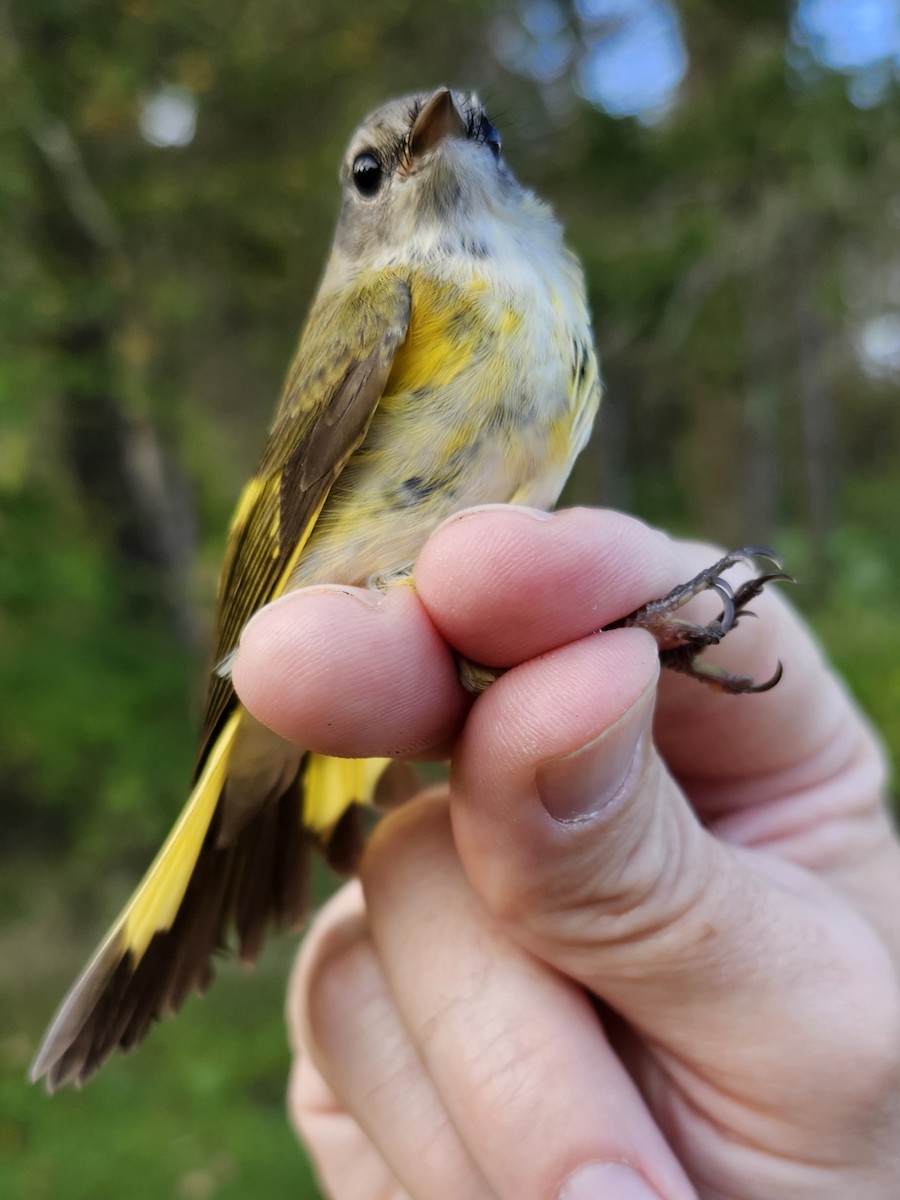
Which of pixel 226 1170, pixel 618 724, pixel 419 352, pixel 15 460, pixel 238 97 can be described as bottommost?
pixel 226 1170

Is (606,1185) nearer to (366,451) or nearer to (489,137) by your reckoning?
(366,451)

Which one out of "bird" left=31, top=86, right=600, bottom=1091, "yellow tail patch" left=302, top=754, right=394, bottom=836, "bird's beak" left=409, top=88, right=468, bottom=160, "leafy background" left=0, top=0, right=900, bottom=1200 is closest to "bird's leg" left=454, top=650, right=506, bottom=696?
"bird" left=31, top=86, right=600, bottom=1091

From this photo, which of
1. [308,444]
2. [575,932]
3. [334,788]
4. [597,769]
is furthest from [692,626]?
[334,788]

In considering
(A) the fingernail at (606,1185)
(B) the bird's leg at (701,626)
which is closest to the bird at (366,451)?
(B) the bird's leg at (701,626)

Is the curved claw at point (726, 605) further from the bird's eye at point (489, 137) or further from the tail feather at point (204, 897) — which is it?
the bird's eye at point (489, 137)

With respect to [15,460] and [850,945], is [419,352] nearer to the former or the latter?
[850,945]

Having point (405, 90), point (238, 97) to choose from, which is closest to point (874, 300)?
point (405, 90)
